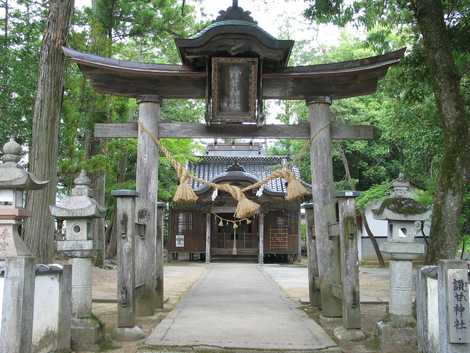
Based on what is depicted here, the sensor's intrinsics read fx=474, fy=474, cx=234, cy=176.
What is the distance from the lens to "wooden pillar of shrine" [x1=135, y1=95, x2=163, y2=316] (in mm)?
8211

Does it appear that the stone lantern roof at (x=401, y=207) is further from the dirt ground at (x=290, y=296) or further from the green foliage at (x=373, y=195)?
the green foliage at (x=373, y=195)

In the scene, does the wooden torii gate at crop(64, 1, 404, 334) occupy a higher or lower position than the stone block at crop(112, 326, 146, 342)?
higher

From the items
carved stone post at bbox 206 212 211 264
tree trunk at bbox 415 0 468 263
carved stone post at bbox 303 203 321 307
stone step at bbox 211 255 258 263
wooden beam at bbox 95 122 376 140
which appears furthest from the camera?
stone step at bbox 211 255 258 263

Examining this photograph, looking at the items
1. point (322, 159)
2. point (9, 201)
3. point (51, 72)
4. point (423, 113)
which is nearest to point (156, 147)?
point (51, 72)

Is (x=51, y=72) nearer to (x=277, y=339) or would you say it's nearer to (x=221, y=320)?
(x=221, y=320)

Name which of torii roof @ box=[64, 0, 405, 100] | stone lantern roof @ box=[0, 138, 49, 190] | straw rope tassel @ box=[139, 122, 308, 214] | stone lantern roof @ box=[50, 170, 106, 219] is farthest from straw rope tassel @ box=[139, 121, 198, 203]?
stone lantern roof @ box=[0, 138, 49, 190]

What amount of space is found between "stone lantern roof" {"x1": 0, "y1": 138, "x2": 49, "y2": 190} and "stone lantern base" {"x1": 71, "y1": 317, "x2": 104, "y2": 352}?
1906 mm

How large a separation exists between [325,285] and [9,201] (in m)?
5.13

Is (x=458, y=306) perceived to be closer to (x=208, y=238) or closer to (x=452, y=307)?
(x=452, y=307)

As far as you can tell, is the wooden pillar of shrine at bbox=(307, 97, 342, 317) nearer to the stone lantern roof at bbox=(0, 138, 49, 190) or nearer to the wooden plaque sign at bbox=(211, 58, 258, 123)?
the wooden plaque sign at bbox=(211, 58, 258, 123)

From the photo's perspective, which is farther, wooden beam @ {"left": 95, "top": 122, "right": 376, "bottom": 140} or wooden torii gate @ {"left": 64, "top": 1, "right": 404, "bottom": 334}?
wooden beam @ {"left": 95, "top": 122, "right": 376, "bottom": 140}

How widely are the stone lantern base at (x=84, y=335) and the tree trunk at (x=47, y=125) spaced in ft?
10.3

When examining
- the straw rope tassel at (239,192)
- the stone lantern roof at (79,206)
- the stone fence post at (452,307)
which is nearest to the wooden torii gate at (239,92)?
the straw rope tassel at (239,192)

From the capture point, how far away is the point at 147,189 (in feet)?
27.2
